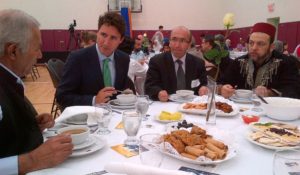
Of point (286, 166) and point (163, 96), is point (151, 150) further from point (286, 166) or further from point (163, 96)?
point (163, 96)

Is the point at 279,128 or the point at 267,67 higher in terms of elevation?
the point at 267,67

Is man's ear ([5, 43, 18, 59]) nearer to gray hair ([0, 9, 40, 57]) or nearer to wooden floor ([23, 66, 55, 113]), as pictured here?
gray hair ([0, 9, 40, 57])

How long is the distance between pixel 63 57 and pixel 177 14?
5.41 m

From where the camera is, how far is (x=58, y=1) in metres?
12.3

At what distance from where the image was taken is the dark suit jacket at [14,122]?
1.15 m

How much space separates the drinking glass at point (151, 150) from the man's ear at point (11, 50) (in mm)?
660

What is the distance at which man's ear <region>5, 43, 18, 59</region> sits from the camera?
1.21 m

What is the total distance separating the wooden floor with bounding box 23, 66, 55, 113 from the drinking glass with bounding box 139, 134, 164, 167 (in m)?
4.23

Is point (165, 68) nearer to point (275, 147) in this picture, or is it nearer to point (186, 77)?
point (186, 77)

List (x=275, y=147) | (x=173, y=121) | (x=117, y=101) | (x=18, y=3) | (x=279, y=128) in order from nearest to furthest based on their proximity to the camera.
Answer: (x=275, y=147)
(x=279, y=128)
(x=173, y=121)
(x=117, y=101)
(x=18, y=3)

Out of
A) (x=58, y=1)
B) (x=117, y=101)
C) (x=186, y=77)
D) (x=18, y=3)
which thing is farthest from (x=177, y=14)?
(x=117, y=101)

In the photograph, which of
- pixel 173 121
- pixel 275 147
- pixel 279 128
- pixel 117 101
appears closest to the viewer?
pixel 275 147

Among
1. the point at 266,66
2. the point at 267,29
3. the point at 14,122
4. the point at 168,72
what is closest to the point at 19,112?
the point at 14,122

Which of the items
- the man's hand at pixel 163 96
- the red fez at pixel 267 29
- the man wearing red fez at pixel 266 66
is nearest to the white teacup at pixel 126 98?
the man's hand at pixel 163 96
